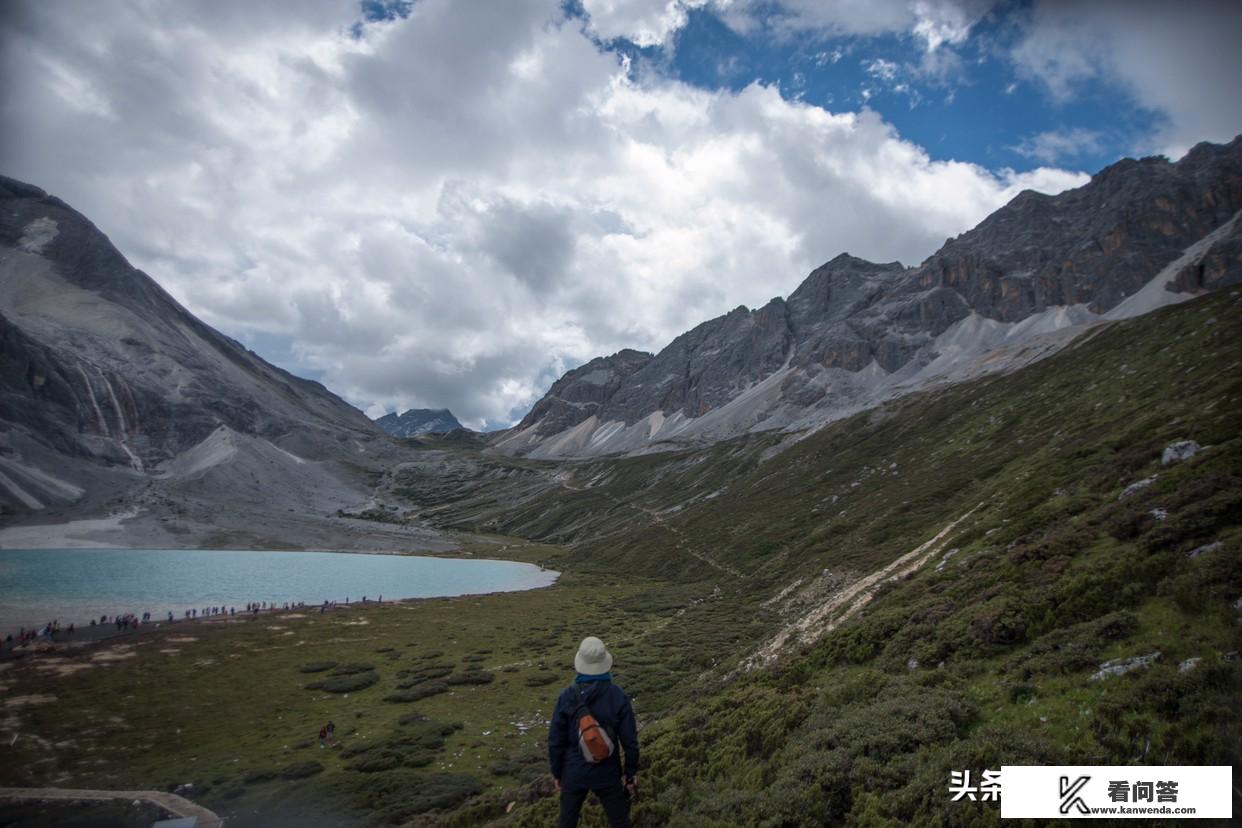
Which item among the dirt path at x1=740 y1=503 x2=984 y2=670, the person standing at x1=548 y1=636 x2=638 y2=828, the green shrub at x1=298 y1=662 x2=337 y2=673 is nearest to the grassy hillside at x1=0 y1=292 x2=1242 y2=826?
the dirt path at x1=740 y1=503 x2=984 y2=670

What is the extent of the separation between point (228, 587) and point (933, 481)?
114 metres

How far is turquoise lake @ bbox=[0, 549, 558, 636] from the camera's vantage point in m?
76.9

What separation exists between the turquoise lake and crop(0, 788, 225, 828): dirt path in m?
49.7

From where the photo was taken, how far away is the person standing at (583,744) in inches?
400

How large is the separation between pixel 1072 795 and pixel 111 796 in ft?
121

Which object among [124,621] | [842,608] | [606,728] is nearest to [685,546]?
[842,608]

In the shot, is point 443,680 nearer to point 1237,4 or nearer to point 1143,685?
point 1143,685

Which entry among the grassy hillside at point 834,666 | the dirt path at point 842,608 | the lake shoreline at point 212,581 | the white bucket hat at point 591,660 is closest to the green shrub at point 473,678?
the grassy hillside at point 834,666

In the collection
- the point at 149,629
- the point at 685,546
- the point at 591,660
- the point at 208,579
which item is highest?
the point at 685,546

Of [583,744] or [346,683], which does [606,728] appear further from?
[346,683]

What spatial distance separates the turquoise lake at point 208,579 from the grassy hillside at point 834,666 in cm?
2447

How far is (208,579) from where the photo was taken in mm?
108000

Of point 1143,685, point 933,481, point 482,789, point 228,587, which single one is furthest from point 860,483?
point 228,587

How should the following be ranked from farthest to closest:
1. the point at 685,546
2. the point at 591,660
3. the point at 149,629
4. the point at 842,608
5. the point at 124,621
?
the point at 685,546
the point at 149,629
the point at 124,621
the point at 842,608
the point at 591,660
